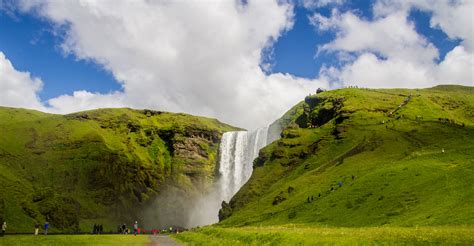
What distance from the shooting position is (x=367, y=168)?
8694 centimetres

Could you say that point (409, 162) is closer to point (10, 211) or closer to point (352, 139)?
point (352, 139)

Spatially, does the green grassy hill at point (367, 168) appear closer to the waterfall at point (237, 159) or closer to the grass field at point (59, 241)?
the waterfall at point (237, 159)

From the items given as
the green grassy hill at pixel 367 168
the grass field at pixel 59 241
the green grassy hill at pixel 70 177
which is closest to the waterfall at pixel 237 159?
the green grassy hill at pixel 367 168

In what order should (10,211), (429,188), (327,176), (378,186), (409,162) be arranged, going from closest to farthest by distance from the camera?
(429,188)
(378,186)
(409,162)
(327,176)
(10,211)

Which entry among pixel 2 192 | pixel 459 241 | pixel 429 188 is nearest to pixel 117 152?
pixel 2 192

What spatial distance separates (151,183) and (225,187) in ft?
125

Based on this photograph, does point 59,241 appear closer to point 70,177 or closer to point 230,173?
point 70,177

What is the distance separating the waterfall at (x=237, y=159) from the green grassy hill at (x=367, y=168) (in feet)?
73.1

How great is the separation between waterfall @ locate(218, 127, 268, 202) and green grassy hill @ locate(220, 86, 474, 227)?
73.1 feet

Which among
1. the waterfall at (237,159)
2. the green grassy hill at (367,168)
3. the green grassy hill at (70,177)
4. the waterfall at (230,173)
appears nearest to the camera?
the green grassy hill at (367,168)

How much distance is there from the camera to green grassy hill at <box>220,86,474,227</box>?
53344mm

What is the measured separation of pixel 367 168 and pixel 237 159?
343 feet

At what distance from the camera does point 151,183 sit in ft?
646

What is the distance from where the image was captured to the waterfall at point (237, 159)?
177875mm
